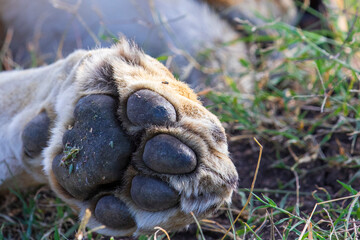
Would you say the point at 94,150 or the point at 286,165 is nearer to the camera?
the point at 94,150

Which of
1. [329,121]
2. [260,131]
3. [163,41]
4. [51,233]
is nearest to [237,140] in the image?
[260,131]

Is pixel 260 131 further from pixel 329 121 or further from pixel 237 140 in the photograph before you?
pixel 329 121

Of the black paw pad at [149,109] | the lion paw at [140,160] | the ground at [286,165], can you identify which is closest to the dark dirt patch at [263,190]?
the ground at [286,165]

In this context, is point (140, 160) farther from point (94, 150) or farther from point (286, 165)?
point (286, 165)

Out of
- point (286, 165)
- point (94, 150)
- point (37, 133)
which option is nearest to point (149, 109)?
point (94, 150)

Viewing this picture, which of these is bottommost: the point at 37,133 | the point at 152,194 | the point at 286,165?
the point at 286,165

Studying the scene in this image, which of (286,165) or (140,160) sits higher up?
(140,160)

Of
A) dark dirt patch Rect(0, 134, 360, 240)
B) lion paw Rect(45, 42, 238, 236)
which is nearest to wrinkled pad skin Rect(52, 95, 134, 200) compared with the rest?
lion paw Rect(45, 42, 238, 236)

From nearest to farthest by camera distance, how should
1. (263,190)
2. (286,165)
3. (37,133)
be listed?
1. (37,133)
2. (263,190)
3. (286,165)
